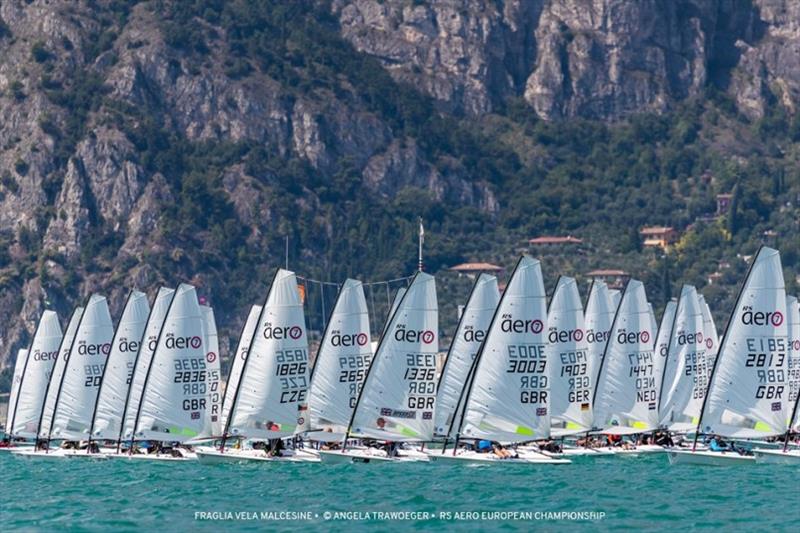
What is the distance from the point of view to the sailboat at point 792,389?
80.9 metres

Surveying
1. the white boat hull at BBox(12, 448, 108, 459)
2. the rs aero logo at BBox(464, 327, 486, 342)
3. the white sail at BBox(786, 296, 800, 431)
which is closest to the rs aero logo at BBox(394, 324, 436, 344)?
the rs aero logo at BBox(464, 327, 486, 342)

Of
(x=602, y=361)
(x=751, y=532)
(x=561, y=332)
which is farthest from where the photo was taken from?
(x=602, y=361)

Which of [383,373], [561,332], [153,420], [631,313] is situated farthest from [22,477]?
[631,313]

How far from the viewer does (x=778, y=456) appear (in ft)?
A: 267

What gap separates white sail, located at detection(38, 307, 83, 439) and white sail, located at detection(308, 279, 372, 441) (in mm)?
14004

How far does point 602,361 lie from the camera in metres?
93.1

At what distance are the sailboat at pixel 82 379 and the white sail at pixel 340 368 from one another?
39.8 ft

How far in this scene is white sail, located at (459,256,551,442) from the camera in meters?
77.5

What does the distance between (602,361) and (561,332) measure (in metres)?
8.81

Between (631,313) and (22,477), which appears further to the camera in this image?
(631,313)

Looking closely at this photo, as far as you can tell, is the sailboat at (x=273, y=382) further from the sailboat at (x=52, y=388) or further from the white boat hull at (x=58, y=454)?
the sailboat at (x=52, y=388)

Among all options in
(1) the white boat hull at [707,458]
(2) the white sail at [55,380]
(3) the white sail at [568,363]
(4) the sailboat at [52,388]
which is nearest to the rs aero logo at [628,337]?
(3) the white sail at [568,363]

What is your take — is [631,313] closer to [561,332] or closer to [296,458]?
[561,332]

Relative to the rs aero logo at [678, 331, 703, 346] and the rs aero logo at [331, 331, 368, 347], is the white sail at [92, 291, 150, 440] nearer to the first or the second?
the rs aero logo at [331, 331, 368, 347]
